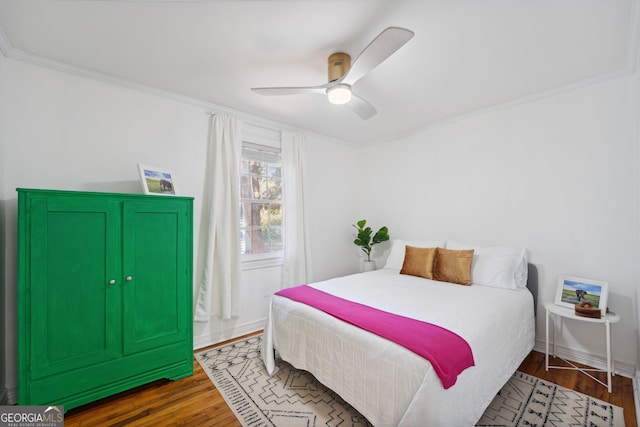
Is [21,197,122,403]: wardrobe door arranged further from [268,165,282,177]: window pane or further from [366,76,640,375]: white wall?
[366,76,640,375]: white wall

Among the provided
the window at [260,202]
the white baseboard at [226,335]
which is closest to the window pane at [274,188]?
the window at [260,202]

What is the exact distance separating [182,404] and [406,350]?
65.7 inches

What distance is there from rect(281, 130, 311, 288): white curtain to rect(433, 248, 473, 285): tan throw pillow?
1.63 m

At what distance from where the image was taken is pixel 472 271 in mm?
2783

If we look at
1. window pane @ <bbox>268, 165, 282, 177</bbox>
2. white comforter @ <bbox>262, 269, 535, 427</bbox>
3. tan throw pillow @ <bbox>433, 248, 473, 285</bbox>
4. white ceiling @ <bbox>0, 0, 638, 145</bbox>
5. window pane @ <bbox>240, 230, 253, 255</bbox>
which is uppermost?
white ceiling @ <bbox>0, 0, 638, 145</bbox>

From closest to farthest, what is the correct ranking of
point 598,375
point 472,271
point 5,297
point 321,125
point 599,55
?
point 5,297 < point 599,55 < point 598,375 < point 472,271 < point 321,125

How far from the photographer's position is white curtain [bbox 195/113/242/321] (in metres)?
2.85

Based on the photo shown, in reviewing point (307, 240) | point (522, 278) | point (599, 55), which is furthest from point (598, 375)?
point (307, 240)

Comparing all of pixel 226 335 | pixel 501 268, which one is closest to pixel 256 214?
pixel 226 335

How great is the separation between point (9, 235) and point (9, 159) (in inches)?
22.3


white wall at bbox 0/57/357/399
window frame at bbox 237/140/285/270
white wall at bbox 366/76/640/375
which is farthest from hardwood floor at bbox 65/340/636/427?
window frame at bbox 237/140/285/270

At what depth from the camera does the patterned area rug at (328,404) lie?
176cm

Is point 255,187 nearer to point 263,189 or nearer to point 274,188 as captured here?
point 263,189

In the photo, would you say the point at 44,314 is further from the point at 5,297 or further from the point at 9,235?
the point at 9,235
